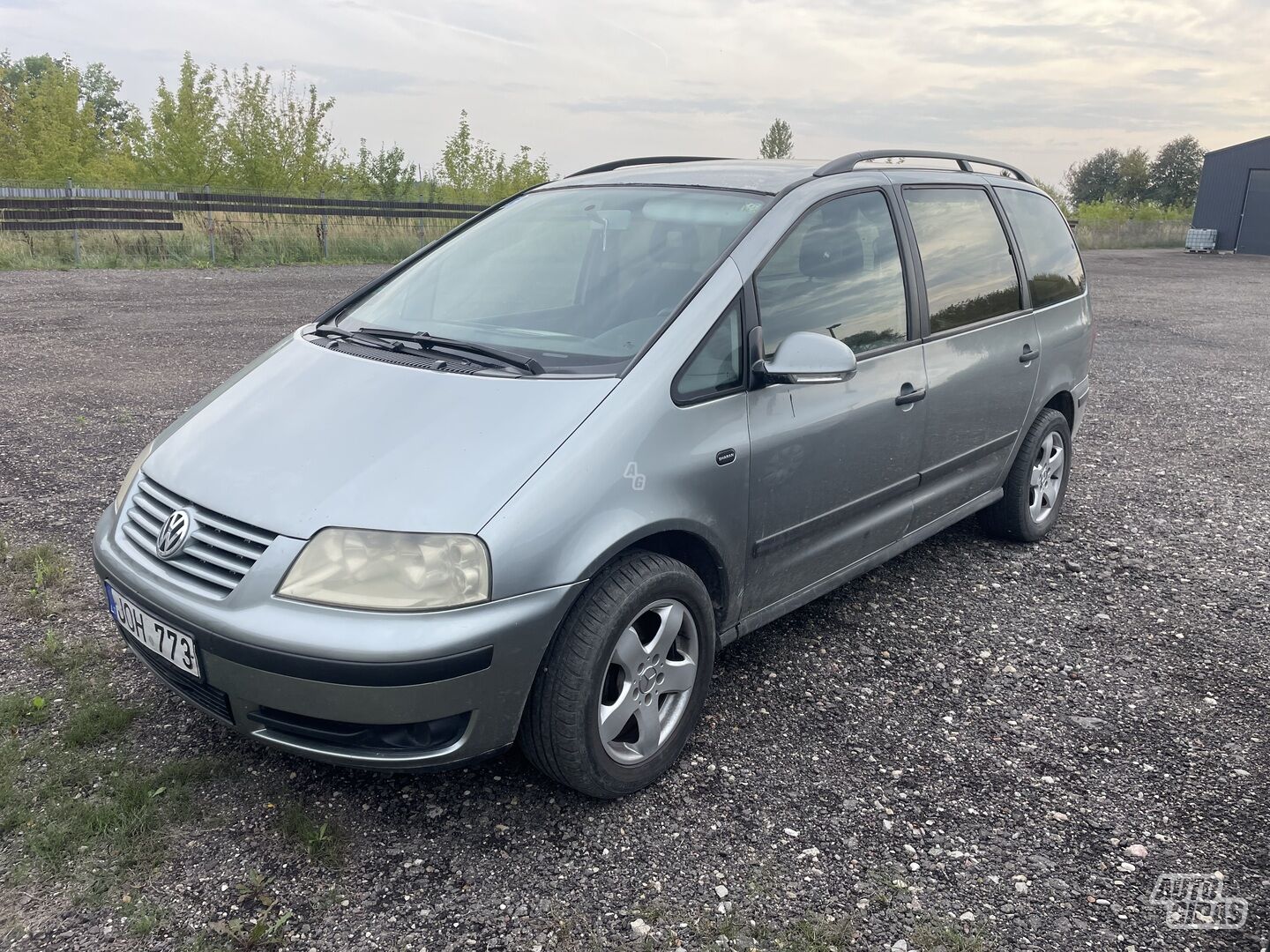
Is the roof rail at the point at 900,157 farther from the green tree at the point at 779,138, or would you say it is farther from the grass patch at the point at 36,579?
the green tree at the point at 779,138

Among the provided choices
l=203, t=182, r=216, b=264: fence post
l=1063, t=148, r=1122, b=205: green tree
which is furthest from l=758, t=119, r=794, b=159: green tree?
l=203, t=182, r=216, b=264: fence post

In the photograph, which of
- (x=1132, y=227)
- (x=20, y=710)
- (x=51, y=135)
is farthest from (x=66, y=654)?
(x=1132, y=227)

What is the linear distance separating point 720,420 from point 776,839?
1.19 m

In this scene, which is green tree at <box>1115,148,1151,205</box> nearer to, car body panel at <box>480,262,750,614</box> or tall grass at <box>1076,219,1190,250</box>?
tall grass at <box>1076,219,1190,250</box>

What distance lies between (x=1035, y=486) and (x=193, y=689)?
13.1 feet

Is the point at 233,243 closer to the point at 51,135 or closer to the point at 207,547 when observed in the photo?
the point at 51,135

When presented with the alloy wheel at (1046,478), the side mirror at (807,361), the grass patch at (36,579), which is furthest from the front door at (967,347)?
the grass patch at (36,579)

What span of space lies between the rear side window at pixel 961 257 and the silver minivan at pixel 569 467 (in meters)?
0.02

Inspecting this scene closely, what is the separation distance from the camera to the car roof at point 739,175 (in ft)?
11.3

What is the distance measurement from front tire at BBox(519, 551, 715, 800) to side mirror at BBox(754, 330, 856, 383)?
67 cm

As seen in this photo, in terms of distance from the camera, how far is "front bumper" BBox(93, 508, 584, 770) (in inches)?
88.1

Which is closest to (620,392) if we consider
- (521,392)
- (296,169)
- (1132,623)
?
(521,392)

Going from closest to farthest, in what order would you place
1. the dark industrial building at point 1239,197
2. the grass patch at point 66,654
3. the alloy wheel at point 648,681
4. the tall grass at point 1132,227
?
the alloy wheel at point 648,681
the grass patch at point 66,654
the dark industrial building at point 1239,197
the tall grass at point 1132,227

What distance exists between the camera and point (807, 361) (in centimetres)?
289
